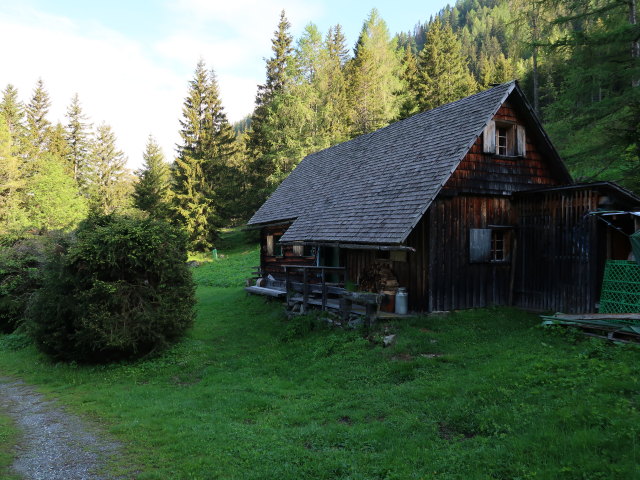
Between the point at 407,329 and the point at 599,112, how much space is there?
12.3m

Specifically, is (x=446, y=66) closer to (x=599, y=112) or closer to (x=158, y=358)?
(x=599, y=112)

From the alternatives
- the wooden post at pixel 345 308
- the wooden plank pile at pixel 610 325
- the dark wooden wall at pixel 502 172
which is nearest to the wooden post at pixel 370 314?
the wooden post at pixel 345 308

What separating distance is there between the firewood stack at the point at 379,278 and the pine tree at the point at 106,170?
41.6 metres

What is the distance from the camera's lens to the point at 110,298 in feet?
40.8

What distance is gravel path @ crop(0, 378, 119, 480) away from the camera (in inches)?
235

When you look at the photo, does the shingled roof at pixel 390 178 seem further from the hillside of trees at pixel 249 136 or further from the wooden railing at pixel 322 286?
the hillside of trees at pixel 249 136

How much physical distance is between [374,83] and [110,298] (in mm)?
33669

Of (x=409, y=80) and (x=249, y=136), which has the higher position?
(x=409, y=80)

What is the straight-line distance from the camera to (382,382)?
877 centimetres

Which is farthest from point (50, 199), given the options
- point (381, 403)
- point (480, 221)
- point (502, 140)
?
point (381, 403)

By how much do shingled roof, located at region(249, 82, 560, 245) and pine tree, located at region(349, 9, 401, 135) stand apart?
1912 cm

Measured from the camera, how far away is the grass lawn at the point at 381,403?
5.18m

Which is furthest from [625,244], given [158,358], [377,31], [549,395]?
[377,31]

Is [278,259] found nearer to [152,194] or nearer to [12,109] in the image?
[152,194]
